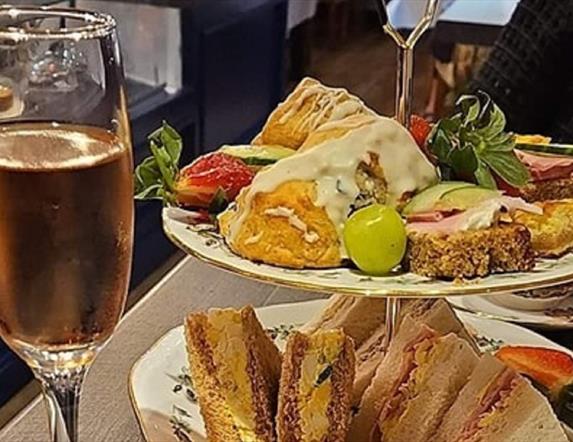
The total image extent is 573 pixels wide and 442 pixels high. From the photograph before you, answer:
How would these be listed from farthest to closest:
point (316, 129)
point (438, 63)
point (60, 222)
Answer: point (438, 63) < point (316, 129) < point (60, 222)

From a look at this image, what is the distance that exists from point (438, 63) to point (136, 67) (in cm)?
146

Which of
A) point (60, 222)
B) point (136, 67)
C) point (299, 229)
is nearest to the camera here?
point (60, 222)

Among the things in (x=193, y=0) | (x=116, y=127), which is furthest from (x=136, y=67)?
(x=116, y=127)

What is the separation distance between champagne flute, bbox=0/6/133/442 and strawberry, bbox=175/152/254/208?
19cm

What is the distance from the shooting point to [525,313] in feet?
3.82

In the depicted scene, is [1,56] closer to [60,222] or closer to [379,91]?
[60,222]

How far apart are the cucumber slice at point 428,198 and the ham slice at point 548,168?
10cm

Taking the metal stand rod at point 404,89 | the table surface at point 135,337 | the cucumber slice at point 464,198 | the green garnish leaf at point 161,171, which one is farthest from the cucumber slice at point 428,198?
the table surface at point 135,337

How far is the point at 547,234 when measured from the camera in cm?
79

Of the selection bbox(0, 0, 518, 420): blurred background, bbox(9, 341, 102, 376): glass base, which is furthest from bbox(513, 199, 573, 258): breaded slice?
bbox(0, 0, 518, 420): blurred background

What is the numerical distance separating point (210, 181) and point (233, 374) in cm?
16

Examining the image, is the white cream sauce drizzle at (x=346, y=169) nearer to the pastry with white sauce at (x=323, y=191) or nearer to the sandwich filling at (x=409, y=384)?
the pastry with white sauce at (x=323, y=191)

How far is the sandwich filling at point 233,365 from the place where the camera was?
0.83 metres

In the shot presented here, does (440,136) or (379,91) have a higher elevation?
(440,136)
